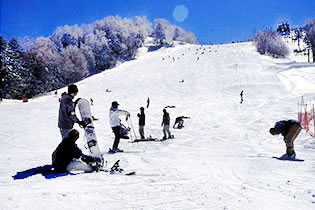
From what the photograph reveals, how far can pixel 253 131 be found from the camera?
48.0 feet

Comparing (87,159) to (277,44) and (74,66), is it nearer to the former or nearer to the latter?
(277,44)

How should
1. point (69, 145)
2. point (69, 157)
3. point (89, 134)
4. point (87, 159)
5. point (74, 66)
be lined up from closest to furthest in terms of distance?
point (69, 145) < point (69, 157) < point (87, 159) < point (89, 134) < point (74, 66)

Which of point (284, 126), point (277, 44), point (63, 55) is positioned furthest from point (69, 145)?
point (63, 55)

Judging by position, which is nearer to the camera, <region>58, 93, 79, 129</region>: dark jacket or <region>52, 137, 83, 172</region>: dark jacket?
<region>52, 137, 83, 172</region>: dark jacket

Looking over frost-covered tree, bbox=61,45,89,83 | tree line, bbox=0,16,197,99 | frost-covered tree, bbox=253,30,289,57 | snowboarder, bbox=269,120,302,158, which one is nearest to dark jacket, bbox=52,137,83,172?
snowboarder, bbox=269,120,302,158

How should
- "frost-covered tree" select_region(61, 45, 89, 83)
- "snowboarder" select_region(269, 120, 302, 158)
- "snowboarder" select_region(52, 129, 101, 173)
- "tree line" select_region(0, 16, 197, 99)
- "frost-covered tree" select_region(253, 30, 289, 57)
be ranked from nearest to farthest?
"snowboarder" select_region(52, 129, 101, 173)
"snowboarder" select_region(269, 120, 302, 158)
"tree line" select_region(0, 16, 197, 99)
"frost-covered tree" select_region(253, 30, 289, 57)
"frost-covered tree" select_region(61, 45, 89, 83)

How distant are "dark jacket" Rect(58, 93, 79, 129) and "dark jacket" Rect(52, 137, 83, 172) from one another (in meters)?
0.70

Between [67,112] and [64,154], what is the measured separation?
3.67 ft

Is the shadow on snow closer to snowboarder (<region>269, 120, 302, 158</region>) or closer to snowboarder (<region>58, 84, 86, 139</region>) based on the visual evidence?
snowboarder (<region>58, 84, 86, 139</region>)

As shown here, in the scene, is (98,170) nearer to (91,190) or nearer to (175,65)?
(91,190)

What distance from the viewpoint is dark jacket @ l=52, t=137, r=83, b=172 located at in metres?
5.48

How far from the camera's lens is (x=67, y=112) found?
6074 millimetres

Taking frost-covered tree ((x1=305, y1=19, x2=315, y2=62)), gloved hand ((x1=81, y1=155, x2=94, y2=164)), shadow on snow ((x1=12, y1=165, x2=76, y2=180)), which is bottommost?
shadow on snow ((x1=12, y1=165, x2=76, y2=180))

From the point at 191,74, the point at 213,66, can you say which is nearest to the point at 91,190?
the point at 191,74
